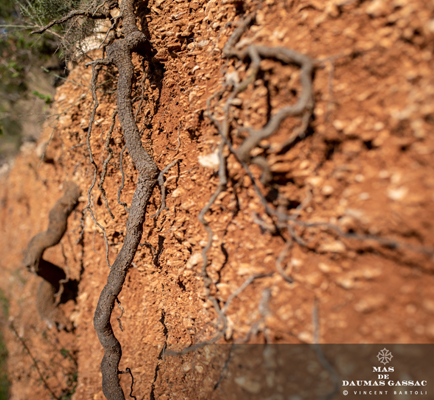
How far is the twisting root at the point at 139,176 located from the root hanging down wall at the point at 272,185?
0.02 metres

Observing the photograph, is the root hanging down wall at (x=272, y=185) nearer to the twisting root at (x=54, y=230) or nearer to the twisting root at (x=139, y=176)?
the twisting root at (x=139, y=176)

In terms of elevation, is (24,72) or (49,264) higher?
(24,72)

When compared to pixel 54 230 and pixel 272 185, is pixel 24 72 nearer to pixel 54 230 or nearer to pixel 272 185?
pixel 54 230

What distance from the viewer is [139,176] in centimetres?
186

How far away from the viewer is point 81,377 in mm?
2670

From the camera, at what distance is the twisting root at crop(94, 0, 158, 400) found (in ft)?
6.05

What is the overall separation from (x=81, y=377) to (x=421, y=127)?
3534 mm
